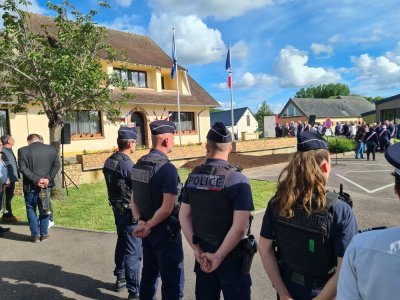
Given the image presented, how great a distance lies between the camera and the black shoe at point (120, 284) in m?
4.33

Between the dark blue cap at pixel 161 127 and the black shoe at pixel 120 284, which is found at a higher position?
the dark blue cap at pixel 161 127

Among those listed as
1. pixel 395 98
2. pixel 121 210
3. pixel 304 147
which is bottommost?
pixel 121 210

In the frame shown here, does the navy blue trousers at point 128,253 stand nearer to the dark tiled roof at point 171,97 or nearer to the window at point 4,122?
the window at point 4,122

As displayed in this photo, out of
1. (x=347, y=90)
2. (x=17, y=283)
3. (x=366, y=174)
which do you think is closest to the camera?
(x=17, y=283)

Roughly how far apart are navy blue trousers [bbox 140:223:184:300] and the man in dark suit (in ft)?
11.8

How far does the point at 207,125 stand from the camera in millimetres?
26469

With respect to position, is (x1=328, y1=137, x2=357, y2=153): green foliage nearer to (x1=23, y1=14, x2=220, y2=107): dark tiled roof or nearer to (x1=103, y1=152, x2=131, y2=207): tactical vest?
(x1=23, y1=14, x2=220, y2=107): dark tiled roof

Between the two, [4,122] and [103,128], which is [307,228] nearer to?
[4,122]

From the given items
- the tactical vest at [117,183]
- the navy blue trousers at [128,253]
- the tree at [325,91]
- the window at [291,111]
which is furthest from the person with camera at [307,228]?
the tree at [325,91]

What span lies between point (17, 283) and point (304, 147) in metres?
4.41

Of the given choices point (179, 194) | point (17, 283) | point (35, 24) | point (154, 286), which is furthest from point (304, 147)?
point (35, 24)

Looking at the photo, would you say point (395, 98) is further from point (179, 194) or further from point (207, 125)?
point (179, 194)

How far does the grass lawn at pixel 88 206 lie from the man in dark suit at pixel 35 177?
0.98 meters

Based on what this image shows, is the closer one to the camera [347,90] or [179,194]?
[179,194]
